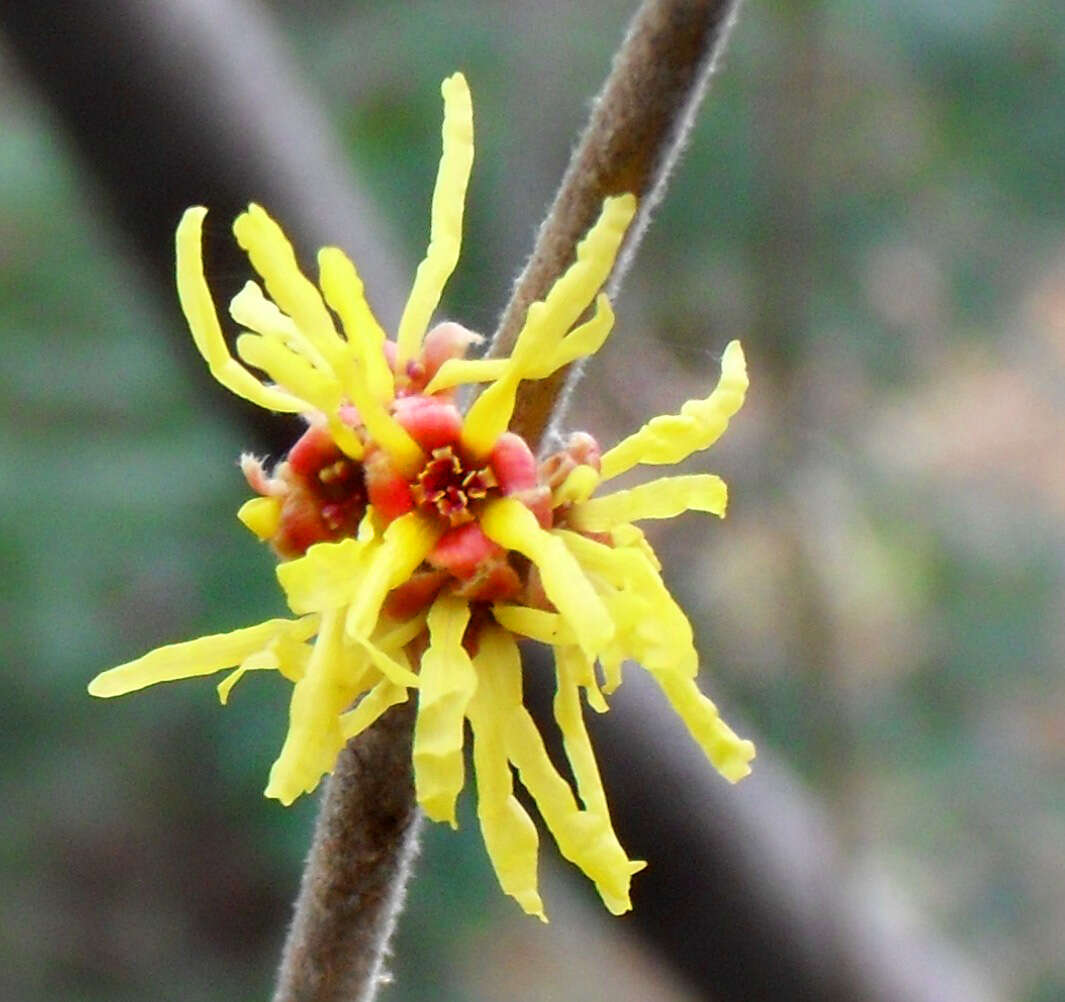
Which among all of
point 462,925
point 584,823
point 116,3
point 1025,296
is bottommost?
point 584,823

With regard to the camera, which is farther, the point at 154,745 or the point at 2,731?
the point at 154,745

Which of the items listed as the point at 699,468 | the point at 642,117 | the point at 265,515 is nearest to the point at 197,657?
the point at 265,515

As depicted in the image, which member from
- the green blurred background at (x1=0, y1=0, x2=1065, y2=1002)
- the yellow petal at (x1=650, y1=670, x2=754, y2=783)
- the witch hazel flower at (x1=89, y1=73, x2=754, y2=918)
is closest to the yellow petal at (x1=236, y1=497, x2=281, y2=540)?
the witch hazel flower at (x1=89, y1=73, x2=754, y2=918)

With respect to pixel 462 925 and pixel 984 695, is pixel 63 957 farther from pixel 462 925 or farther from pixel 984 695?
pixel 984 695

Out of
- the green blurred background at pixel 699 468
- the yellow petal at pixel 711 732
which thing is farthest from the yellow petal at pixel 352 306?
the green blurred background at pixel 699 468

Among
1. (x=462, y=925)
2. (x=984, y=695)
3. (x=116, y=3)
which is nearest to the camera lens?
(x=116, y=3)

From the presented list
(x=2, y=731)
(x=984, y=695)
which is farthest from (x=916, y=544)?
(x=2, y=731)

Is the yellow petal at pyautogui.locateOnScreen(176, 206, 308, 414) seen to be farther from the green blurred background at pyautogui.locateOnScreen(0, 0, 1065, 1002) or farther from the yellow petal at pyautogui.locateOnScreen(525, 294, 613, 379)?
the green blurred background at pyautogui.locateOnScreen(0, 0, 1065, 1002)
